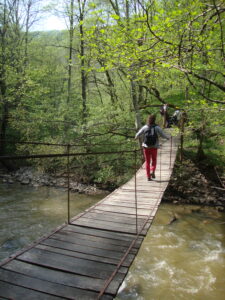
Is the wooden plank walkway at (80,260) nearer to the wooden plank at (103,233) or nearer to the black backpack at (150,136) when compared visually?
the wooden plank at (103,233)

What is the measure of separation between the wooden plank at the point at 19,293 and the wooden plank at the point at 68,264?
334 millimetres

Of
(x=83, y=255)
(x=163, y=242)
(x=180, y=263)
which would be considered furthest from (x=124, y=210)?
(x=163, y=242)

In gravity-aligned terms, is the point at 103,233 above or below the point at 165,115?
below

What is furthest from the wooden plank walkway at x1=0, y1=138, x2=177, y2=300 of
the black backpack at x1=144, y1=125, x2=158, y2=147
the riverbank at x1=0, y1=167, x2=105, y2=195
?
the riverbank at x1=0, y1=167, x2=105, y2=195

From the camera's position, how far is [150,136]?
196 inches

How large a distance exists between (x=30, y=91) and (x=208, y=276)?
10626 mm

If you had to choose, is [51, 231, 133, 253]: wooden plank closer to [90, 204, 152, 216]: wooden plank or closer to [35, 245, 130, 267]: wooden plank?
[35, 245, 130, 267]: wooden plank

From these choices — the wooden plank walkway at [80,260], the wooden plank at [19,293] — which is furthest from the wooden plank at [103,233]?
the wooden plank at [19,293]

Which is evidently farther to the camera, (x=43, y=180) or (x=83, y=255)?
(x=43, y=180)

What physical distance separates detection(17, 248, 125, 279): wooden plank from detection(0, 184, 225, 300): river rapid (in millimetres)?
2156

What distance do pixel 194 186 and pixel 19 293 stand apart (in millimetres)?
8168

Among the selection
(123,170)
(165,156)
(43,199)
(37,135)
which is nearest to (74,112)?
(37,135)

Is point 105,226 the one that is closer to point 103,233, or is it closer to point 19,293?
point 103,233

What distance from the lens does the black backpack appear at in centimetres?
496
